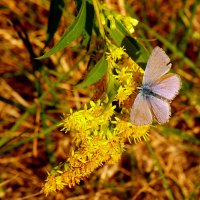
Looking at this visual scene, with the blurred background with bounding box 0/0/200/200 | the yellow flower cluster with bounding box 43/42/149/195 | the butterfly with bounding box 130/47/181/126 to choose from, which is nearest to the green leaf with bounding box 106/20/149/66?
the yellow flower cluster with bounding box 43/42/149/195

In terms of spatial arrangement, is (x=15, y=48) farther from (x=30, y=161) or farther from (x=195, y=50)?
(x=195, y=50)

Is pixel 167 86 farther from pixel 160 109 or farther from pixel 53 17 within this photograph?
pixel 53 17

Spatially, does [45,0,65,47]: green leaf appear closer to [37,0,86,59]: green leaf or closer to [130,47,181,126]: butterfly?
[37,0,86,59]: green leaf

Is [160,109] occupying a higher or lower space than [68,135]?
higher

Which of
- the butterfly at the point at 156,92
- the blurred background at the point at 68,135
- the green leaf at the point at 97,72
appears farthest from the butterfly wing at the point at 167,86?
the blurred background at the point at 68,135

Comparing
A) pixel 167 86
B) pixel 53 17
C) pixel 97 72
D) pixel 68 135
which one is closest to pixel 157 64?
pixel 167 86
